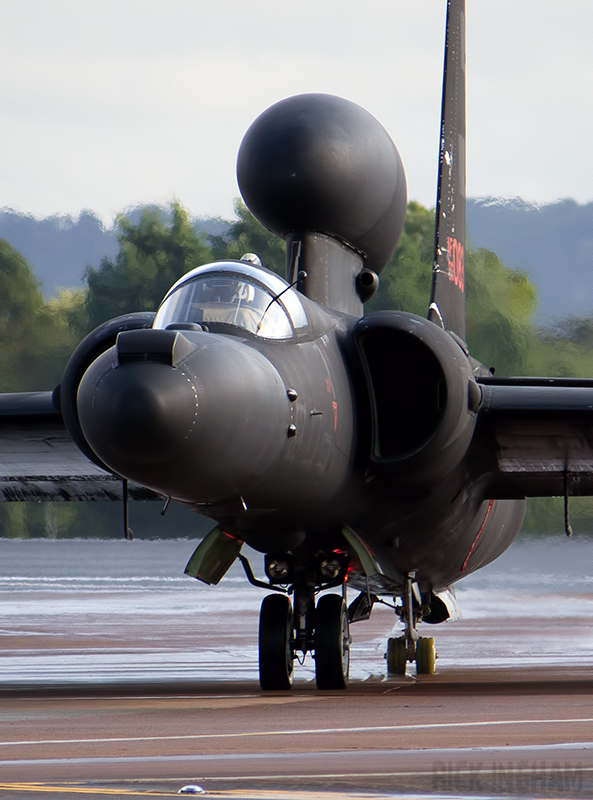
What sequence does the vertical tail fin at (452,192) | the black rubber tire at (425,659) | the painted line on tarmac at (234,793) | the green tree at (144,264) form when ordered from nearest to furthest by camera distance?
the painted line on tarmac at (234,793)
the black rubber tire at (425,659)
the vertical tail fin at (452,192)
the green tree at (144,264)

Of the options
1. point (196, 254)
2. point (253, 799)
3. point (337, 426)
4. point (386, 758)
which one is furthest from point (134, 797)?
point (196, 254)

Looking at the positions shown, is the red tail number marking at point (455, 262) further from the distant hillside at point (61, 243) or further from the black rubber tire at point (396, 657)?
the distant hillside at point (61, 243)

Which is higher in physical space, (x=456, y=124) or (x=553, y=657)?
(x=456, y=124)

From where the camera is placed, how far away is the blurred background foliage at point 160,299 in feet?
82.4

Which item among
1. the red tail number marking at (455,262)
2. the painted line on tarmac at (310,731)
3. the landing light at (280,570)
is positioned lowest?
the landing light at (280,570)

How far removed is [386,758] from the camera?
5270 millimetres

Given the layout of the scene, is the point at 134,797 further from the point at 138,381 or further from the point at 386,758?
the point at 138,381

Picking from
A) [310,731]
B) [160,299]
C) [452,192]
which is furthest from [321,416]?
[160,299]

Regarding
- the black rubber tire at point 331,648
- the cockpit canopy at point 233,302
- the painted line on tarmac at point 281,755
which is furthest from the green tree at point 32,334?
the painted line on tarmac at point 281,755

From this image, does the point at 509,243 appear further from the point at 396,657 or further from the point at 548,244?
the point at 396,657

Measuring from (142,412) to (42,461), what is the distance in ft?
17.7

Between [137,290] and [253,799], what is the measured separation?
27097 mm

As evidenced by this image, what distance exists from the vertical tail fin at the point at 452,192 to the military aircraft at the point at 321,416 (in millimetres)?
32

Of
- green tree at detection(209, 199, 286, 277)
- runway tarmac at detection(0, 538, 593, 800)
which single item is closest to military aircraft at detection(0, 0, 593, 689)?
runway tarmac at detection(0, 538, 593, 800)
